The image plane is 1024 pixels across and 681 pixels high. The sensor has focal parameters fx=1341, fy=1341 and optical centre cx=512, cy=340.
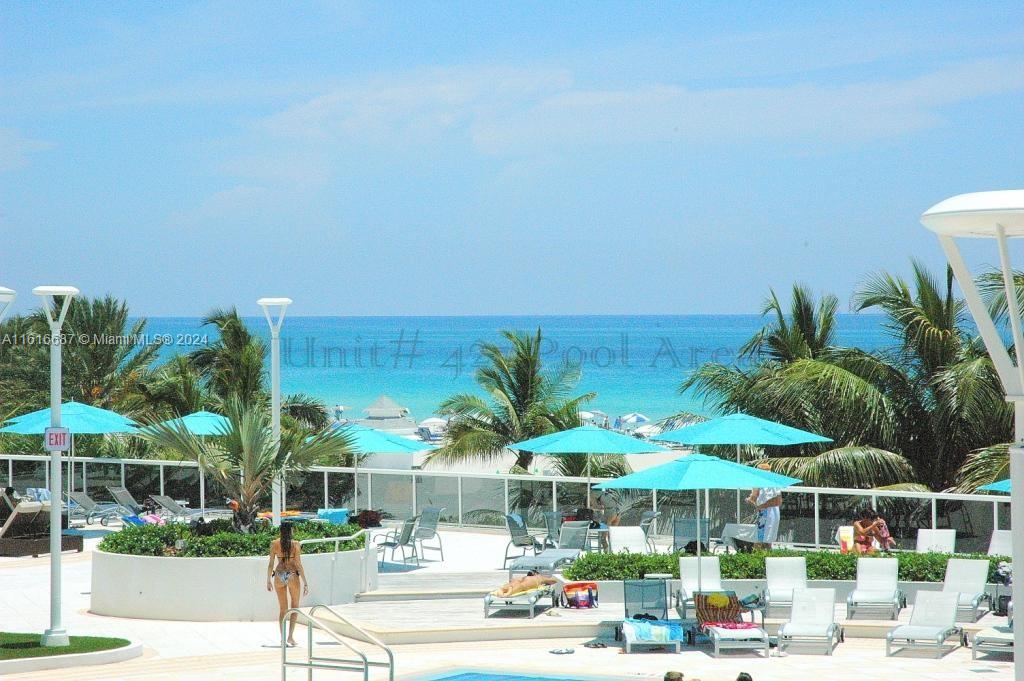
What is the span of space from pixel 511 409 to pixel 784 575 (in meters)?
13.0

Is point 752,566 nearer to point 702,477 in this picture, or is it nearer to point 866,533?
point 866,533

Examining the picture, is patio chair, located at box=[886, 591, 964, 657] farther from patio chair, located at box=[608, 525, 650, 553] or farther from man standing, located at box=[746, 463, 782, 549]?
patio chair, located at box=[608, 525, 650, 553]

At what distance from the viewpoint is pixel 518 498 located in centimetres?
2425

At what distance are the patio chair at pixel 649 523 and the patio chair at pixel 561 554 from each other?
40.9 inches

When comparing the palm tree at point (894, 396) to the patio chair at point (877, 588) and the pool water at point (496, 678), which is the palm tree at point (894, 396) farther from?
the pool water at point (496, 678)

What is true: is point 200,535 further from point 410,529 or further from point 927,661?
point 927,661

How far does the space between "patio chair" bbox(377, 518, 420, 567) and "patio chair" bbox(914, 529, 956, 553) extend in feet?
25.6

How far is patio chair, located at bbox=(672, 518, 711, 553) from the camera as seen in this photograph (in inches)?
822

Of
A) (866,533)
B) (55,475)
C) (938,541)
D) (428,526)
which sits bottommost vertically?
(938,541)

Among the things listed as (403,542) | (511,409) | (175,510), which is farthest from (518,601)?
(511,409)

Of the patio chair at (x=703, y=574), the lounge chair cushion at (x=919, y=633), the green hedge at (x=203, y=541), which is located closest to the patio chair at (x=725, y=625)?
the patio chair at (x=703, y=574)

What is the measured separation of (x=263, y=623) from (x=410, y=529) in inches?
153

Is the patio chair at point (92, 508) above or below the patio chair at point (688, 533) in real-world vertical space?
above

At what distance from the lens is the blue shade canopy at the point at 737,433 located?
69.6ft
